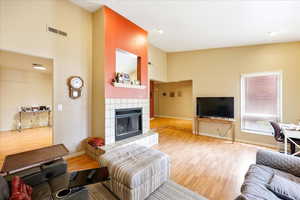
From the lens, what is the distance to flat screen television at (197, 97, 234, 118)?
4.24 meters

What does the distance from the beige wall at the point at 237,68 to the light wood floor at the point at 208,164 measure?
3.82ft

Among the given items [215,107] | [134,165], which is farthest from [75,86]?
[215,107]

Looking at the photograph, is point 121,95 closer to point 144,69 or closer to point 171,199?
point 144,69

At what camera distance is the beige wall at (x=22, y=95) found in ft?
16.7

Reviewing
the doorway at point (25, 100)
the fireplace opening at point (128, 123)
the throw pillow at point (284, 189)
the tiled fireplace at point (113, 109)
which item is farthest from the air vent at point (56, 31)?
the throw pillow at point (284, 189)

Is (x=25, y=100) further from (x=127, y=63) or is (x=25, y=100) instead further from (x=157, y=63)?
(x=157, y=63)

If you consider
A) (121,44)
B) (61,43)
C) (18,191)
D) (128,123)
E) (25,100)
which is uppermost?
(121,44)

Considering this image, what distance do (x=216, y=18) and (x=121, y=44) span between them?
7.57 ft

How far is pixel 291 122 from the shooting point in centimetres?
356

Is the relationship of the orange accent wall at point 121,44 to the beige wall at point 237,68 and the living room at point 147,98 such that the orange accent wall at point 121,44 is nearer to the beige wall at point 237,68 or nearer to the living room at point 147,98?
the living room at point 147,98

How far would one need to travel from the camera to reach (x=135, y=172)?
1.59 m

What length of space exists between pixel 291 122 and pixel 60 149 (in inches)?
214

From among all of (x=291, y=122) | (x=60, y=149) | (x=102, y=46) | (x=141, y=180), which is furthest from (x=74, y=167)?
(x=291, y=122)

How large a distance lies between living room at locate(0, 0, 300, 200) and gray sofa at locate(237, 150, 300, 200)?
1 cm
